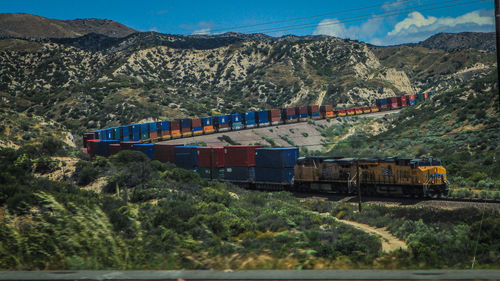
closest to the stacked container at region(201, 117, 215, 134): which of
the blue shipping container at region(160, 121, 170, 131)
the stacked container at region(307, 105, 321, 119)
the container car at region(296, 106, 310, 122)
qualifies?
the blue shipping container at region(160, 121, 170, 131)

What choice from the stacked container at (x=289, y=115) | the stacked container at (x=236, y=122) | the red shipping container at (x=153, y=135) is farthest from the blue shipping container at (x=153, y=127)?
the stacked container at (x=289, y=115)

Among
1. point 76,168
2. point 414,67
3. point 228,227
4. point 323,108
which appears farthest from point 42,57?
point 228,227

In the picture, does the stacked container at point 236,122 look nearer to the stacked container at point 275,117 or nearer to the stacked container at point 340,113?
the stacked container at point 275,117

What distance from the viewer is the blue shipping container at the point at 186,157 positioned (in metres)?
44.8

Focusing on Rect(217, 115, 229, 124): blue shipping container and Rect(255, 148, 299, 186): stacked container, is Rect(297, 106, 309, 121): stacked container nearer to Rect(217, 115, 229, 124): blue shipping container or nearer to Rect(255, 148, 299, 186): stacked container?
Rect(217, 115, 229, 124): blue shipping container

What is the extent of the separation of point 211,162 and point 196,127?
37.6 metres

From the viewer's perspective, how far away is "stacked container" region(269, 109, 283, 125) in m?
87.0

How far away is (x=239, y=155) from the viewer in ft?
139

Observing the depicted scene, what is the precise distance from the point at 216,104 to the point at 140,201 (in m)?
96.9

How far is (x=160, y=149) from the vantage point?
49.0 meters

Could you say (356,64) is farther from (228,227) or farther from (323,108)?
(228,227)

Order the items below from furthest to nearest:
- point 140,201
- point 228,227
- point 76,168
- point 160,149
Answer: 1. point 160,149
2. point 76,168
3. point 140,201
4. point 228,227

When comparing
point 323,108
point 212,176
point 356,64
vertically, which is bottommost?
point 212,176

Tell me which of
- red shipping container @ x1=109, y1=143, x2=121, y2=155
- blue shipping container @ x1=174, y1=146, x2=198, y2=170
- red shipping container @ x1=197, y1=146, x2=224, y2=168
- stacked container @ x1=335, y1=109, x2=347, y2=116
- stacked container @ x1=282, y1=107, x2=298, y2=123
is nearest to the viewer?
red shipping container @ x1=197, y1=146, x2=224, y2=168
